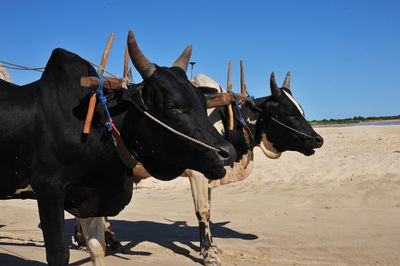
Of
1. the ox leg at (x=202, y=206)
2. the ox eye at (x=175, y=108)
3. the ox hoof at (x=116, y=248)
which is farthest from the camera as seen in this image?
the ox hoof at (x=116, y=248)

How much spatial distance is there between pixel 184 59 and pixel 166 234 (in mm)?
3888

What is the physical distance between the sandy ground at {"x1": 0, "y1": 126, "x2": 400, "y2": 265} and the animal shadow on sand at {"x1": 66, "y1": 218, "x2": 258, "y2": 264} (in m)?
0.01

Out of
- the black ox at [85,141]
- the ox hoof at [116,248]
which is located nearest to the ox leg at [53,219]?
the black ox at [85,141]

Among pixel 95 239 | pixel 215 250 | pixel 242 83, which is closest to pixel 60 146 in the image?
pixel 95 239

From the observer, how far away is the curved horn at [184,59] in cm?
335

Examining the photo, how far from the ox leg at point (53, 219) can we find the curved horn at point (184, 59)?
127 centimetres

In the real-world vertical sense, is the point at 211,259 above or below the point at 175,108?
below

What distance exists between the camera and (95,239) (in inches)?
138

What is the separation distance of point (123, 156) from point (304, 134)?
3115 mm

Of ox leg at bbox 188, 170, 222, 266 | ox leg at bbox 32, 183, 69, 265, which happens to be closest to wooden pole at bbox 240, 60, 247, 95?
ox leg at bbox 188, 170, 222, 266

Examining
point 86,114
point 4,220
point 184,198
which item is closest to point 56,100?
point 86,114

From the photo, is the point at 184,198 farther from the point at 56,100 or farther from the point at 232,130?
the point at 56,100

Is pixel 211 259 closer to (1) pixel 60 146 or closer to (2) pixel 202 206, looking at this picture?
(2) pixel 202 206

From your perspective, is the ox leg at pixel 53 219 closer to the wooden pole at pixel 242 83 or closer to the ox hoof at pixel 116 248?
the ox hoof at pixel 116 248
